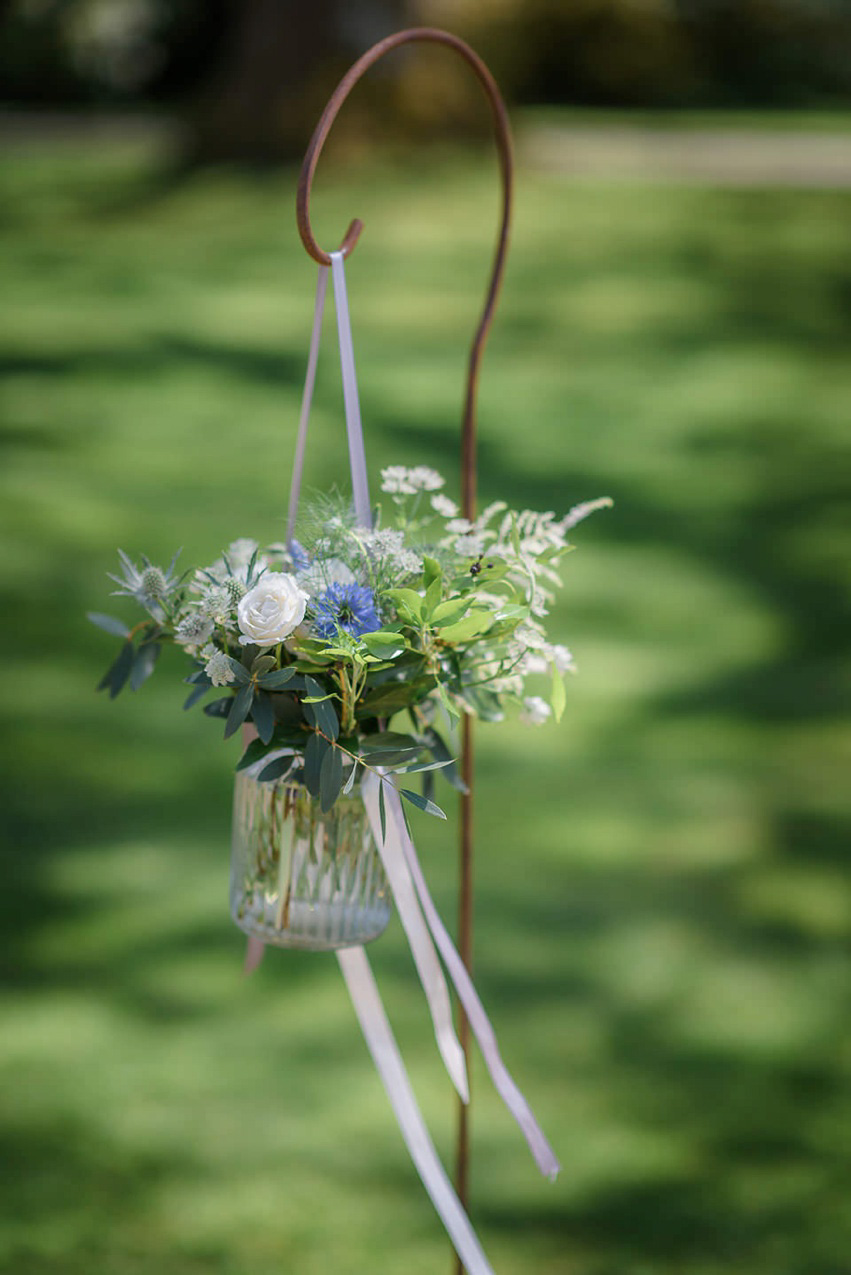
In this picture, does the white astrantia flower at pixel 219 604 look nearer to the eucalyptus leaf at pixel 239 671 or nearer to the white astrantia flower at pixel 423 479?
the eucalyptus leaf at pixel 239 671

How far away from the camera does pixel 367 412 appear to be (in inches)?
231

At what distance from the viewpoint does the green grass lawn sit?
102 inches

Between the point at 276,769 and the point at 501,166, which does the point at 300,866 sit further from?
the point at 501,166

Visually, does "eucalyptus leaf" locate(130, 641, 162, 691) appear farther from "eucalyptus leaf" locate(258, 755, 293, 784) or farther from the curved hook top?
the curved hook top

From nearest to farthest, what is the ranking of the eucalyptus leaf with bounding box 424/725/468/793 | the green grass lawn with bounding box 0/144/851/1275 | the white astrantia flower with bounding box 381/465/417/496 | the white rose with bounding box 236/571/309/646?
the white rose with bounding box 236/571/309/646
the white astrantia flower with bounding box 381/465/417/496
the eucalyptus leaf with bounding box 424/725/468/793
the green grass lawn with bounding box 0/144/851/1275

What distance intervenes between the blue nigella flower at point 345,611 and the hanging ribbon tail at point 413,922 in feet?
0.51

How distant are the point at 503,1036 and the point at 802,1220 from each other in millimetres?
724

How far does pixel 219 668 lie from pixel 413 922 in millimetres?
351

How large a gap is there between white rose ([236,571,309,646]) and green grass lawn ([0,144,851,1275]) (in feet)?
4.79

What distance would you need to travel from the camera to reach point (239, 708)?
4.55ft

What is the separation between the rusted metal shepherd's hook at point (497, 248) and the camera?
1.44 metres

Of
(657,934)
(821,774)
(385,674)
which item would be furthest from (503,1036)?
(385,674)

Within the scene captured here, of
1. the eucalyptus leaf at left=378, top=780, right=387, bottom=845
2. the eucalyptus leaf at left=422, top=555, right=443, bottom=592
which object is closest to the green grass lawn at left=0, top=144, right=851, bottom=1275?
the eucalyptus leaf at left=378, top=780, right=387, bottom=845

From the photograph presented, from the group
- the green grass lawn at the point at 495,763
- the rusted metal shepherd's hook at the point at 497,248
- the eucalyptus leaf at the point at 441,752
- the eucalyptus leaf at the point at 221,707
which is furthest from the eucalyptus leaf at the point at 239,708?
the green grass lawn at the point at 495,763
